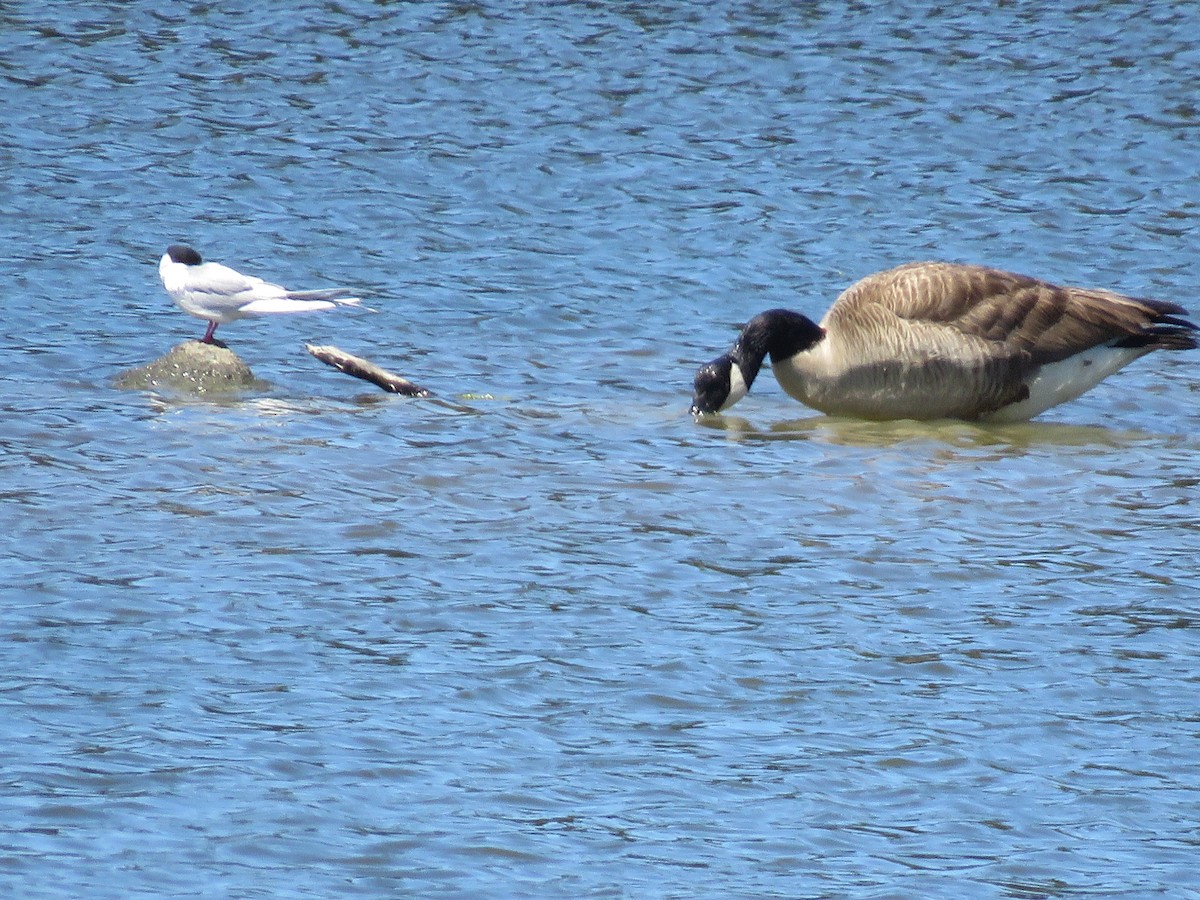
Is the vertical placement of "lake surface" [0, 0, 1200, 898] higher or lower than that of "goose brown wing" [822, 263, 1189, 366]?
lower

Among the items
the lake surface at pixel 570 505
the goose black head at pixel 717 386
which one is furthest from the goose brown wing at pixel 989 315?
the goose black head at pixel 717 386

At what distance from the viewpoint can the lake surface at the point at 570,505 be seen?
5.86m

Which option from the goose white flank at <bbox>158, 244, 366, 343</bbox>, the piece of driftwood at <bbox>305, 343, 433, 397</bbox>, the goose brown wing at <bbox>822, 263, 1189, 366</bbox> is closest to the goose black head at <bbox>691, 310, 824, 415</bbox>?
the goose brown wing at <bbox>822, 263, 1189, 366</bbox>

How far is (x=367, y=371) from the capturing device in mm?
11859

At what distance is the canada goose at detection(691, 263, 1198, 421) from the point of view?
11.7 m

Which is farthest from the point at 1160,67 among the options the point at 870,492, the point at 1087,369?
the point at 870,492

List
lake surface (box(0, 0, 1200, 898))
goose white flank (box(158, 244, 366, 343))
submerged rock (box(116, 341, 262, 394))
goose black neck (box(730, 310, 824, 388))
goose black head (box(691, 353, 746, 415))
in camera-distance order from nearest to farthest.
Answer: lake surface (box(0, 0, 1200, 898))
goose black head (box(691, 353, 746, 415))
goose black neck (box(730, 310, 824, 388))
submerged rock (box(116, 341, 262, 394))
goose white flank (box(158, 244, 366, 343))

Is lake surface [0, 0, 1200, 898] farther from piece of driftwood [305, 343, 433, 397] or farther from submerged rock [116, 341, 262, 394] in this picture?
submerged rock [116, 341, 262, 394]

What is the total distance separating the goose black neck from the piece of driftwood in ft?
6.37

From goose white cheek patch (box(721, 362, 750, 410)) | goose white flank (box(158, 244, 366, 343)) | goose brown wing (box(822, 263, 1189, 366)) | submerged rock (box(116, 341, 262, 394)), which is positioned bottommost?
submerged rock (box(116, 341, 262, 394))

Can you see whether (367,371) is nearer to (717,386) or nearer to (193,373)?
(193,373)

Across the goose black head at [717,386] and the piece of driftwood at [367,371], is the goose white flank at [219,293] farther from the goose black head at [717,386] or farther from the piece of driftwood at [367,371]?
the goose black head at [717,386]

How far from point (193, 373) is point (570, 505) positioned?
138 inches

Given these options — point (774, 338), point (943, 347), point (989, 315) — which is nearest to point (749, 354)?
point (774, 338)
